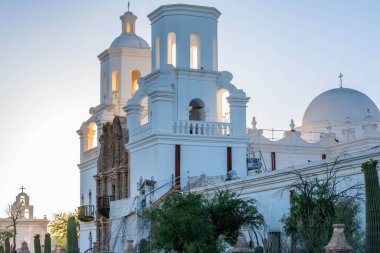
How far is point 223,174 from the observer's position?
38250 mm

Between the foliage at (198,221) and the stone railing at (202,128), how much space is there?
11371mm

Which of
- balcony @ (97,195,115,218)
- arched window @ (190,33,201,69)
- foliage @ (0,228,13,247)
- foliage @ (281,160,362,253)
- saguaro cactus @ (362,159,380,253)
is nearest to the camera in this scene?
saguaro cactus @ (362,159,380,253)

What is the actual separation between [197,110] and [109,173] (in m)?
6.56

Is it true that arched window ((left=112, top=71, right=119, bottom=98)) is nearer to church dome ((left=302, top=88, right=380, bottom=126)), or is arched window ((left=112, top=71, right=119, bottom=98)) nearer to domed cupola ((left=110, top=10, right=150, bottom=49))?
domed cupola ((left=110, top=10, right=150, bottom=49))

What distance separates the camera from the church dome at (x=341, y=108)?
1922 inches

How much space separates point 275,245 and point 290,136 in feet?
64.3

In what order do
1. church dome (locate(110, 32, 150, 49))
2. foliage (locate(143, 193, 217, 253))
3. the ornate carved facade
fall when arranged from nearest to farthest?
foliage (locate(143, 193, 217, 253))
the ornate carved facade
church dome (locate(110, 32, 150, 49))

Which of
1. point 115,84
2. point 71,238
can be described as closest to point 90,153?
point 115,84

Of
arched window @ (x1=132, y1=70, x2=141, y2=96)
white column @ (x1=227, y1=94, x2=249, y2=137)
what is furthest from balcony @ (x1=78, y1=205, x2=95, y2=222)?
white column @ (x1=227, y1=94, x2=249, y2=137)

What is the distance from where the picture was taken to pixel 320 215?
70.4ft

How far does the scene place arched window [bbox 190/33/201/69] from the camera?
40.2 meters

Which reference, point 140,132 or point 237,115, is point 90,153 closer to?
point 140,132

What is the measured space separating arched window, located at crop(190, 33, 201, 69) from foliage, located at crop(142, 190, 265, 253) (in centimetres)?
1472

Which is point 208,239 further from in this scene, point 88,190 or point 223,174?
point 88,190
